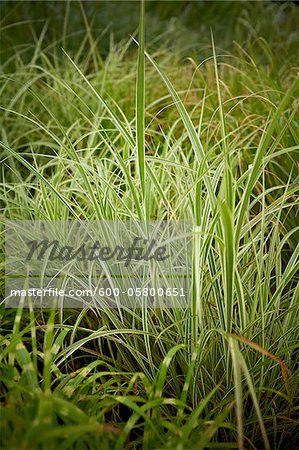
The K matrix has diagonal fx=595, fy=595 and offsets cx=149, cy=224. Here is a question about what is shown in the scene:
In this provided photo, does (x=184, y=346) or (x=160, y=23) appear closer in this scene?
(x=184, y=346)

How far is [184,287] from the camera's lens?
3.94 feet

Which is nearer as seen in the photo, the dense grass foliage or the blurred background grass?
the dense grass foliage

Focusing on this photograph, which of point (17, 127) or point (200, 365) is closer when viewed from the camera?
point (200, 365)

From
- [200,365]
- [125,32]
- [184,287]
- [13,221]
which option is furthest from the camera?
[125,32]

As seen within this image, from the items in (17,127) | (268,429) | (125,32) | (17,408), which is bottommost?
(268,429)

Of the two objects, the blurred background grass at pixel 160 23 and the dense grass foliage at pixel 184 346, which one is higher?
the blurred background grass at pixel 160 23

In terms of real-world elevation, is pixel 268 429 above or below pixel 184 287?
below

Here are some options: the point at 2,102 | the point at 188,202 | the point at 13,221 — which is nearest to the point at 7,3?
the point at 2,102

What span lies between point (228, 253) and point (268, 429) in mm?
374

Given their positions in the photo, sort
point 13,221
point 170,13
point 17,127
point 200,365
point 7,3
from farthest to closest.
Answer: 1. point 170,13
2. point 7,3
3. point 17,127
4. point 13,221
5. point 200,365

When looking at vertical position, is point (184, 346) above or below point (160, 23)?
below

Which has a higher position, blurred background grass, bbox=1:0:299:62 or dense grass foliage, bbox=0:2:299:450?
blurred background grass, bbox=1:0:299:62

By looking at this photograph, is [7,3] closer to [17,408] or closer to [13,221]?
[13,221]

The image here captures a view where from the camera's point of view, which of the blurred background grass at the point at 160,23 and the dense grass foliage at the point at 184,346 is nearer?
the dense grass foliage at the point at 184,346
